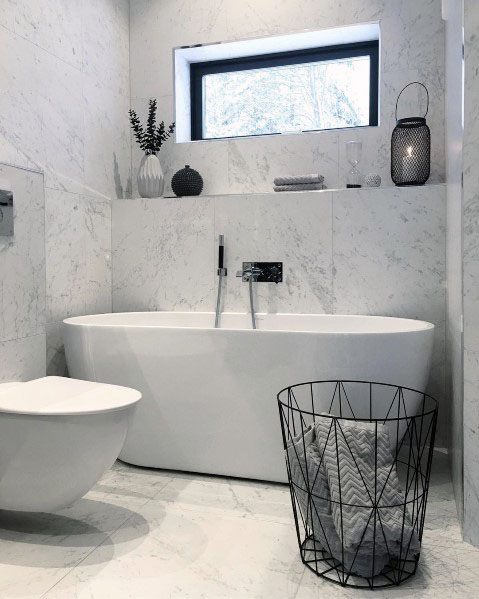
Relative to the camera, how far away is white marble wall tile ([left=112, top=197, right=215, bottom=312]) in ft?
9.80

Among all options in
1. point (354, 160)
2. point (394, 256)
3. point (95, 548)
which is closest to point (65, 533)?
point (95, 548)

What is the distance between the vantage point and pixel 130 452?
7.89 feet

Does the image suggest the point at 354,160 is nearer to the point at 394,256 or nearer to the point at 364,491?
the point at 394,256

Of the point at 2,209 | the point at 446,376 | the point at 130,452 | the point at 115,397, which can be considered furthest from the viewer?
the point at 446,376

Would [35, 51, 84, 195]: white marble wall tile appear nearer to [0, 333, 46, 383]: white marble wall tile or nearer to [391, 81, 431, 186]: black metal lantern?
[0, 333, 46, 383]: white marble wall tile

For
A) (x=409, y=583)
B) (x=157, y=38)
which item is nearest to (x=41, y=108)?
(x=157, y=38)

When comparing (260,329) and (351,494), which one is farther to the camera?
(260,329)

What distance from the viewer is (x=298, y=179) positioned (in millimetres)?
2855

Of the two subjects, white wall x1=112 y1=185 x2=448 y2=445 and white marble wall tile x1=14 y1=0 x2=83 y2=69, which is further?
white wall x1=112 y1=185 x2=448 y2=445

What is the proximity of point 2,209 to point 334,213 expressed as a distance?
1489 mm

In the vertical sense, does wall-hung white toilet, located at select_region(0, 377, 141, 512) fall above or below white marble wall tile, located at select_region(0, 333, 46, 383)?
below

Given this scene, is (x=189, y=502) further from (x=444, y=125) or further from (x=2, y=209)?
(x=444, y=125)

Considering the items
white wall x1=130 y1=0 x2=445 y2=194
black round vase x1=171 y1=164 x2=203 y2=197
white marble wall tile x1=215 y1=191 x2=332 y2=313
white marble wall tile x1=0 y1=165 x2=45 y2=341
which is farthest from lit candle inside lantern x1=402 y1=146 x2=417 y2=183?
white marble wall tile x1=0 y1=165 x2=45 y2=341

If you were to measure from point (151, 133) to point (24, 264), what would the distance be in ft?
4.44
